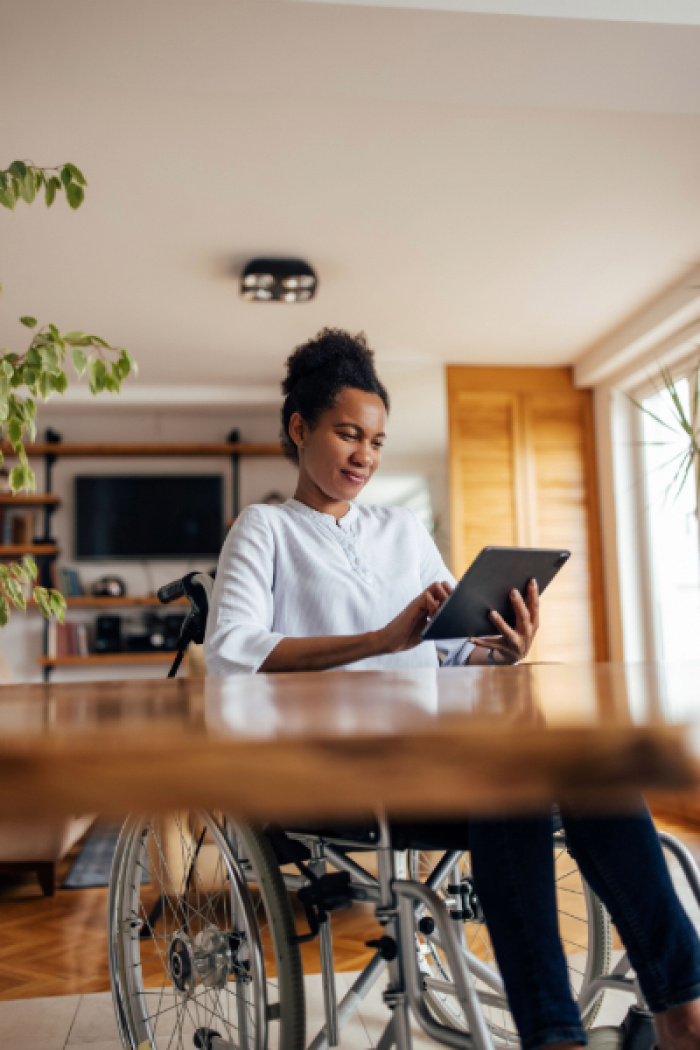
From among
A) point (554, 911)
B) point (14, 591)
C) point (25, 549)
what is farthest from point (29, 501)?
point (554, 911)

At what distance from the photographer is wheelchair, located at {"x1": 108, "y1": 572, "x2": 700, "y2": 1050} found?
33.8 inches

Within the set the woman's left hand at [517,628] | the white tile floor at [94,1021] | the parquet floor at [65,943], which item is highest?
the woman's left hand at [517,628]

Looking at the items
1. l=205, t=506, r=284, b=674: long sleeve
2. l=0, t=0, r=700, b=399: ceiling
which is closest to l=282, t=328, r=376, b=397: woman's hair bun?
l=205, t=506, r=284, b=674: long sleeve

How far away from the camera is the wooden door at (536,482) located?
509 cm

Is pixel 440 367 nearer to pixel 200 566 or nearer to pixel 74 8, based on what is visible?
pixel 200 566

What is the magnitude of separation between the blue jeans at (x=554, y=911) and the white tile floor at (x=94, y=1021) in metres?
1.03

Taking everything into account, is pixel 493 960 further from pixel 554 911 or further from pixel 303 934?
pixel 554 911

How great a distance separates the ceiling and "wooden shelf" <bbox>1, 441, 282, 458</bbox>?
2.98ft

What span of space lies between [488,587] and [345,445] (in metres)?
0.47

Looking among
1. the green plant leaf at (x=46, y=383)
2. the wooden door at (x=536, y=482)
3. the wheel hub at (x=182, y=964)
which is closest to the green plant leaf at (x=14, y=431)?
the green plant leaf at (x=46, y=383)

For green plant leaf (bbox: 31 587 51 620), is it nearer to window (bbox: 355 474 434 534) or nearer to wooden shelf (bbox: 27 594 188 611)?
window (bbox: 355 474 434 534)

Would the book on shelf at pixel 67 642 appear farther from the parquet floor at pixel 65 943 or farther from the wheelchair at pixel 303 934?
the wheelchair at pixel 303 934

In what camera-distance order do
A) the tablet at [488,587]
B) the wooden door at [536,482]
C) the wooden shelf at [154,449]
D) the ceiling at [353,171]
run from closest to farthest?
the tablet at [488,587] < the ceiling at [353,171] < the wooden door at [536,482] < the wooden shelf at [154,449]

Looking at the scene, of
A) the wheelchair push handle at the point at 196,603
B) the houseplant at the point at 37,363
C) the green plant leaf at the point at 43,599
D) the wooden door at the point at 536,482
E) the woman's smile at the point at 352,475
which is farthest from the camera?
the wooden door at the point at 536,482
